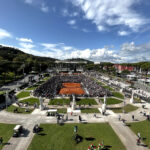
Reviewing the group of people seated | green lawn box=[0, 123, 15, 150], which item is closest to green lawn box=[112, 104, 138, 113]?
the group of people seated

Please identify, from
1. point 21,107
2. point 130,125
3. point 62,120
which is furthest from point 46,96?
point 130,125

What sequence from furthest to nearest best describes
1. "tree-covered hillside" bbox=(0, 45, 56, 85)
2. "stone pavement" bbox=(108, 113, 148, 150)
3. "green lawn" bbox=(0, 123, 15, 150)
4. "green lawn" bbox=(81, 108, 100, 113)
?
"tree-covered hillside" bbox=(0, 45, 56, 85) → "green lawn" bbox=(81, 108, 100, 113) → "green lawn" bbox=(0, 123, 15, 150) → "stone pavement" bbox=(108, 113, 148, 150)

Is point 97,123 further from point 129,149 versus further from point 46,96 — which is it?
point 46,96

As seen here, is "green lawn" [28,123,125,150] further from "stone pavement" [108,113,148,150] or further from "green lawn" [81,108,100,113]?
"green lawn" [81,108,100,113]

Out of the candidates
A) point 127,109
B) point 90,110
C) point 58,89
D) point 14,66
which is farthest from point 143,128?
point 14,66

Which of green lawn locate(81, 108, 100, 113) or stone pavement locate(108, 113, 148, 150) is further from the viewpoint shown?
green lawn locate(81, 108, 100, 113)

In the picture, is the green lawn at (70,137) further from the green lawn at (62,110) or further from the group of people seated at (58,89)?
the group of people seated at (58,89)
